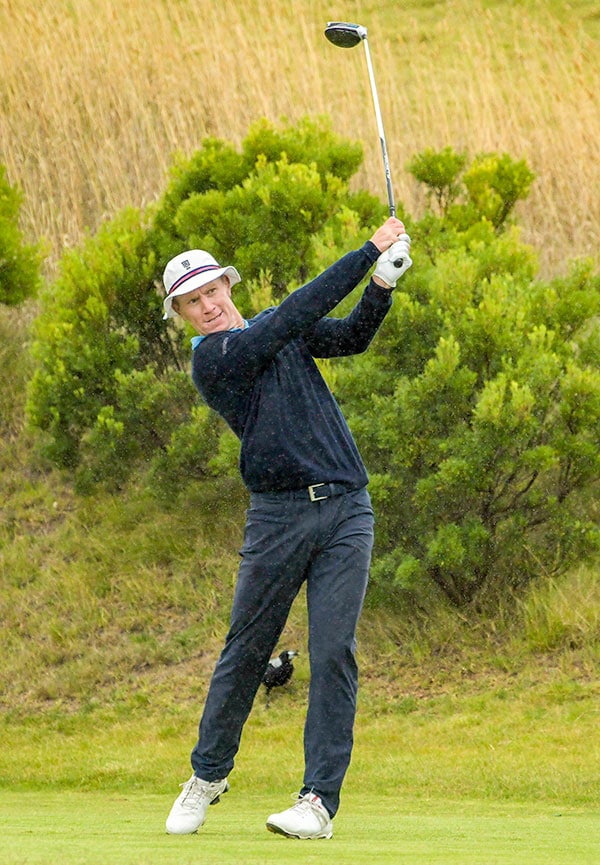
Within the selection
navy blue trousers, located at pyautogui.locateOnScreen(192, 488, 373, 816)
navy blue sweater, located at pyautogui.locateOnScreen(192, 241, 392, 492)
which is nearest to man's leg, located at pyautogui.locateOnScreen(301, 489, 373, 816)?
navy blue trousers, located at pyautogui.locateOnScreen(192, 488, 373, 816)

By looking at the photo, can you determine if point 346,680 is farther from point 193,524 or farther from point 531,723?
point 193,524

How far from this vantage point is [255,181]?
13.6 m

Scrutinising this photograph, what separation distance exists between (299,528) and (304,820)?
101 cm

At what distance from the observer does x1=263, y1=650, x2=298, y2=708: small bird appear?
11570 mm

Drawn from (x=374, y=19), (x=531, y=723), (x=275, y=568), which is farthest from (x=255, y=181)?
(x=374, y=19)

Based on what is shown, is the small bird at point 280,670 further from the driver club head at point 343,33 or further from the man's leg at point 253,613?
the man's leg at point 253,613

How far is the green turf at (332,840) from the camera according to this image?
14.0 ft

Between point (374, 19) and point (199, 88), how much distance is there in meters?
10.3

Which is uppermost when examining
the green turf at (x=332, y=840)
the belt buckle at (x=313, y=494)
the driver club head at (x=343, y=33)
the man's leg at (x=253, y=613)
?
the driver club head at (x=343, y=33)

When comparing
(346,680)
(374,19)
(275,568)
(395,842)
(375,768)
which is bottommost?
(374,19)

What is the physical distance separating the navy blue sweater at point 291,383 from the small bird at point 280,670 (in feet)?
22.0

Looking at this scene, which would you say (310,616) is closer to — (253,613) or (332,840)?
(253,613)

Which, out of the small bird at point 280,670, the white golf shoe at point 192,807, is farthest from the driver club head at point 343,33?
the small bird at point 280,670

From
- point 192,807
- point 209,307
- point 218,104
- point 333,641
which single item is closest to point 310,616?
point 333,641
